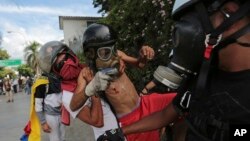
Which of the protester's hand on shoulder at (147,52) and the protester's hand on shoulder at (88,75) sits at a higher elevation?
the protester's hand on shoulder at (147,52)

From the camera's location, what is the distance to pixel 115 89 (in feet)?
10.5

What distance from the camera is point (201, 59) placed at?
6.05 ft

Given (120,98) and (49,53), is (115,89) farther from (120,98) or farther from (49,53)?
(49,53)

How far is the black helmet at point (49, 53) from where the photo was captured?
4.83m

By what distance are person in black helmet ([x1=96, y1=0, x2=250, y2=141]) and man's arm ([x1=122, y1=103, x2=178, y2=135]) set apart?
11.4 inches

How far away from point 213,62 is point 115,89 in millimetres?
1371

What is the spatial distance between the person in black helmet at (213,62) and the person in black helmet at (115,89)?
102cm

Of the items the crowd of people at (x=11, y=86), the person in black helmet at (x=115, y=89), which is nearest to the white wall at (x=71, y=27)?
the crowd of people at (x=11, y=86)

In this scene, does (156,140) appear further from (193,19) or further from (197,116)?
(193,19)

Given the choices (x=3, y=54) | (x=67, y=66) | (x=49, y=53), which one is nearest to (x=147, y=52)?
Result: (x=67, y=66)

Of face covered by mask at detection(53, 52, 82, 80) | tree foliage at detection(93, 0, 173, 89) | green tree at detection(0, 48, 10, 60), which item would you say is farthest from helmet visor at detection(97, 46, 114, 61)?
green tree at detection(0, 48, 10, 60)

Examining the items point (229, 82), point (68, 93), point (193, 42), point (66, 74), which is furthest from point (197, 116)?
point (66, 74)

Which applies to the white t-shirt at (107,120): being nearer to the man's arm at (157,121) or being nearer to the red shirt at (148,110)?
the red shirt at (148,110)

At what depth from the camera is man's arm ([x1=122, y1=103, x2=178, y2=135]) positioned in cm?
232
